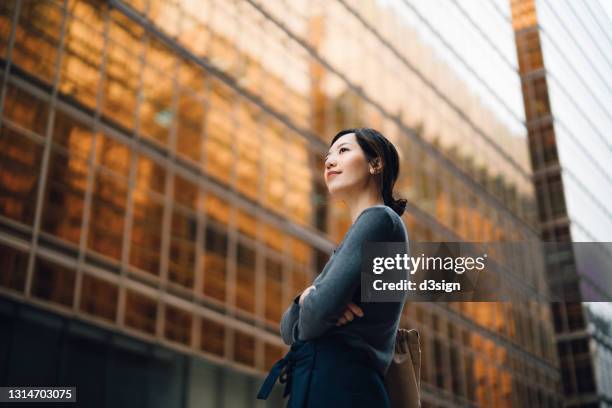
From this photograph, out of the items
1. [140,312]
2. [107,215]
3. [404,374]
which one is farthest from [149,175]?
[404,374]

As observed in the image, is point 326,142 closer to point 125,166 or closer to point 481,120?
point 125,166

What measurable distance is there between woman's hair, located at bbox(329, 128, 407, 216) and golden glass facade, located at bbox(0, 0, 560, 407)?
482 inches

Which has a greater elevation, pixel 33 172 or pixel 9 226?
pixel 33 172

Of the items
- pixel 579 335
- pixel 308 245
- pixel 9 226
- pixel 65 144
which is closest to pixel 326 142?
pixel 308 245

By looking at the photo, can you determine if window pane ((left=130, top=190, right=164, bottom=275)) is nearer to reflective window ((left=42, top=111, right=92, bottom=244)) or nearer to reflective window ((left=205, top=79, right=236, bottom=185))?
reflective window ((left=42, top=111, right=92, bottom=244))

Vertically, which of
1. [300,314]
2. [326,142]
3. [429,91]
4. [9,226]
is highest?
[429,91]

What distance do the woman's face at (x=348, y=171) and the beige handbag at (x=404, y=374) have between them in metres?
0.51

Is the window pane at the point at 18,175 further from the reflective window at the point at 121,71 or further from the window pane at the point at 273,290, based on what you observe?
the window pane at the point at 273,290

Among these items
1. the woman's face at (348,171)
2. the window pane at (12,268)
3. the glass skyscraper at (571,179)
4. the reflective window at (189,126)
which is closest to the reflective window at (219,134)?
the reflective window at (189,126)

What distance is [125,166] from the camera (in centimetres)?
1675

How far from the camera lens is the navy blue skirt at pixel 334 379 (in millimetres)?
2396

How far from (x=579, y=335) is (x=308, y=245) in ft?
73.1

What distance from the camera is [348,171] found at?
2.80 meters

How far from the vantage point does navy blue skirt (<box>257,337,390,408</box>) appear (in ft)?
7.86
